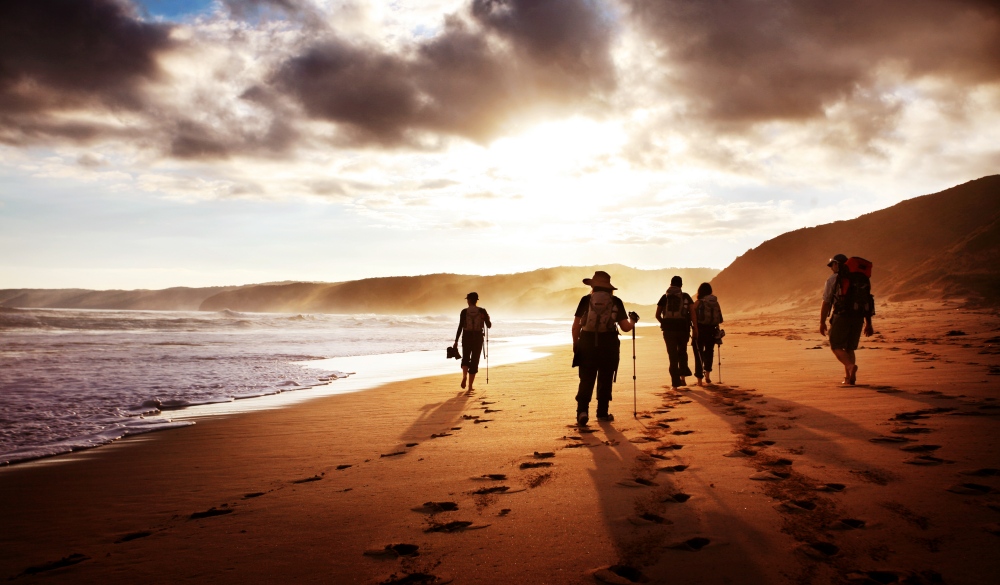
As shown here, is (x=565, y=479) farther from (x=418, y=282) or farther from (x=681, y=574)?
(x=418, y=282)

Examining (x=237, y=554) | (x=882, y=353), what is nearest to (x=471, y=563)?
(x=237, y=554)

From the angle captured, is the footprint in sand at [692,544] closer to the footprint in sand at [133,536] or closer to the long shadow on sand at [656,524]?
the long shadow on sand at [656,524]

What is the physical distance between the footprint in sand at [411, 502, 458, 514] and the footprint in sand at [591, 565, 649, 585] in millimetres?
1496

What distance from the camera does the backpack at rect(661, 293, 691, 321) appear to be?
11156 millimetres

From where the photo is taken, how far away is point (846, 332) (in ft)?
32.4

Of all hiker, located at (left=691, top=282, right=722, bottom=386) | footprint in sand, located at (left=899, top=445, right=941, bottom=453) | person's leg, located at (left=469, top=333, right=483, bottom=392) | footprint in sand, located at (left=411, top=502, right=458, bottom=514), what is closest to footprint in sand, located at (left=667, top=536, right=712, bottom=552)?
footprint in sand, located at (left=411, top=502, right=458, bottom=514)

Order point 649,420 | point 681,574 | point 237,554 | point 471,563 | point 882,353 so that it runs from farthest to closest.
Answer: point 882,353 → point 649,420 → point 237,554 → point 471,563 → point 681,574

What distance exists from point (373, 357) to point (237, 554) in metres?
18.3

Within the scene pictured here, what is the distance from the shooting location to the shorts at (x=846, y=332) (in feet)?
32.3

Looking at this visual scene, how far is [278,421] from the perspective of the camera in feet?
29.1

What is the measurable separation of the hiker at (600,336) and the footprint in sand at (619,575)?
4.78 m

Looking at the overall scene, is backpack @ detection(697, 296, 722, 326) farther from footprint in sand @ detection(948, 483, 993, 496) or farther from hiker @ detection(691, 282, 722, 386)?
footprint in sand @ detection(948, 483, 993, 496)

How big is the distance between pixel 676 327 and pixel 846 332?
2.85 meters

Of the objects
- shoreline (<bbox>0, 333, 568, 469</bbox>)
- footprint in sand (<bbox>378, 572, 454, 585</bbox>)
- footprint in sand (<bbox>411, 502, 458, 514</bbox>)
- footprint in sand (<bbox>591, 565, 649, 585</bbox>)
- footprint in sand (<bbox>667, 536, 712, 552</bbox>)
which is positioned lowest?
shoreline (<bbox>0, 333, 568, 469</bbox>)
